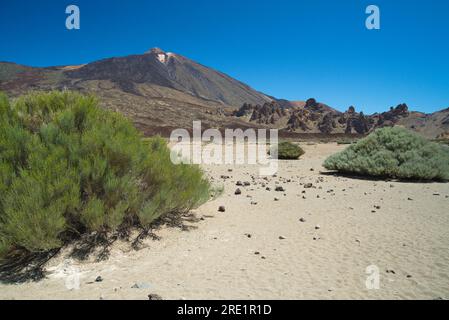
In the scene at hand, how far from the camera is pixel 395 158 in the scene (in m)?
11.3

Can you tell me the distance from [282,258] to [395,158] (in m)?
8.58

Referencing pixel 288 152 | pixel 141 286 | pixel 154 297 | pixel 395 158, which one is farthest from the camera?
pixel 288 152

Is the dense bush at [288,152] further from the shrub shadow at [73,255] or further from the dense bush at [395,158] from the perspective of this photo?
the shrub shadow at [73,255]

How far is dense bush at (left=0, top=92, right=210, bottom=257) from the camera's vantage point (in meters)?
4.13

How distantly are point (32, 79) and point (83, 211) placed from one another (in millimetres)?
159799

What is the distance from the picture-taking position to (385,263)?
4.10 m

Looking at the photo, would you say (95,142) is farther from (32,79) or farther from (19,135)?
(32,79)

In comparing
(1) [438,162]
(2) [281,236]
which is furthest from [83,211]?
(1) [438,162]

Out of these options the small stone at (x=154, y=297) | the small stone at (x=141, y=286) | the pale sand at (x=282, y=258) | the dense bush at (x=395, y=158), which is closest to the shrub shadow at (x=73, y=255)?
the pale sand at (x=282, y=258)

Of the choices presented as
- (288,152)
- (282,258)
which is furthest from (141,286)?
(288,152)

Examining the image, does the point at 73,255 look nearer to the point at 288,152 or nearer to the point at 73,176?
the point at 73,176

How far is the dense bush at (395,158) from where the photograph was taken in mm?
10617

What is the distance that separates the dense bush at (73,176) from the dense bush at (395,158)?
7335 millimetres
